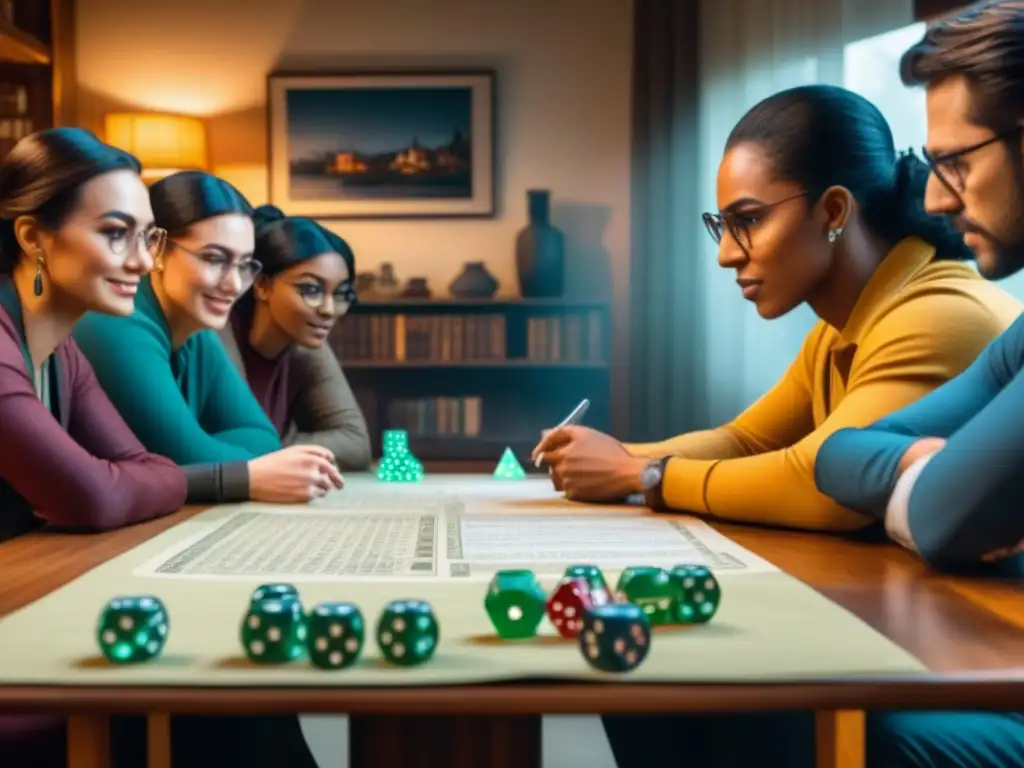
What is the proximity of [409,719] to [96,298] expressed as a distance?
0.84m

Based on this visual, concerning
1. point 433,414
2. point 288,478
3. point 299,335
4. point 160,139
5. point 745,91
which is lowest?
point 433,414

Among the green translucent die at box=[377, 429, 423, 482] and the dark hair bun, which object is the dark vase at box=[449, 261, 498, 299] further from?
the green translucent die at box=[377, 429, 423, 482]

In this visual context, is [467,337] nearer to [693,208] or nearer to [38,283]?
[693,208]

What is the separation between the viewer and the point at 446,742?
731mm

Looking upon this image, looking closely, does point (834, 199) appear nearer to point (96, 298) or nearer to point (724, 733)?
point (724, 733)

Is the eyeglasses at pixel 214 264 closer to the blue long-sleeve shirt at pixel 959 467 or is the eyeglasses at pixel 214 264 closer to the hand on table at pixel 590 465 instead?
the hand on table at pixel 590 465

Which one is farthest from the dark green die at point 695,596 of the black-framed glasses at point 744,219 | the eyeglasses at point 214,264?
the eyeglasses at point 214,264

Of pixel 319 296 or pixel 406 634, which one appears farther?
pixel 319 296

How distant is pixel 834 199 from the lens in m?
1.39

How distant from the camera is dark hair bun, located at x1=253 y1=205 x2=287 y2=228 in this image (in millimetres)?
2410

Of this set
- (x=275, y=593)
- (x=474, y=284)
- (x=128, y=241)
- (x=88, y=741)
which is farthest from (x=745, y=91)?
(x=88, y=741)

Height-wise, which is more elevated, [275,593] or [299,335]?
[299,335]

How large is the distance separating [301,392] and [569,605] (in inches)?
71.8

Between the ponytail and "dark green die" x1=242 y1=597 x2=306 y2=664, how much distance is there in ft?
3.43
